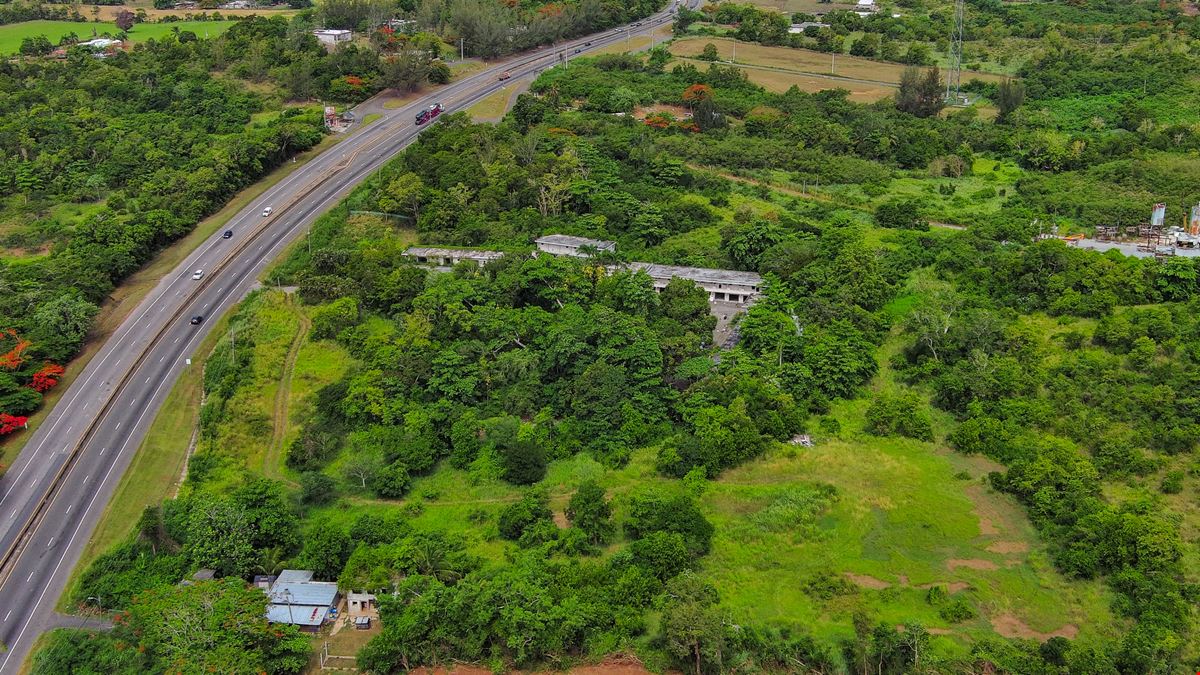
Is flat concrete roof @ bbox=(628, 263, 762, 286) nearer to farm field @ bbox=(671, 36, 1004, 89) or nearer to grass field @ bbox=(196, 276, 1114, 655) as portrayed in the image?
grass field @ bbox=(196, 276, 1114, 655)

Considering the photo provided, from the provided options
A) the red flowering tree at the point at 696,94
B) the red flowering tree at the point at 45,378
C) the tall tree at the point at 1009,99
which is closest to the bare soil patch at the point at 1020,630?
the red flowering tree at the point at 45,378

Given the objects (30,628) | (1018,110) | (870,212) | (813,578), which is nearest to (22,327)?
(30,628)

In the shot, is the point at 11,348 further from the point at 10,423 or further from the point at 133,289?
the point at 133,289

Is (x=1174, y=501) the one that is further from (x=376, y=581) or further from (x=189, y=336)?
(x=189, y=336)

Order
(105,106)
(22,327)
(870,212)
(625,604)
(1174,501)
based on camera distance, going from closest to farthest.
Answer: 1. (625,604)
2. (1174,501)
3. (22,327)
4. (870,212)
5. (105,106)

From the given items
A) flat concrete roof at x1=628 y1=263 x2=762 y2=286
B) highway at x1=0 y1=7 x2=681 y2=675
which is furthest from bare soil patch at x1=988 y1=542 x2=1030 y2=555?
highway at x1=0 y1=7 x2=681 y2=675

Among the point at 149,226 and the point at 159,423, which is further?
the point at 149,226
